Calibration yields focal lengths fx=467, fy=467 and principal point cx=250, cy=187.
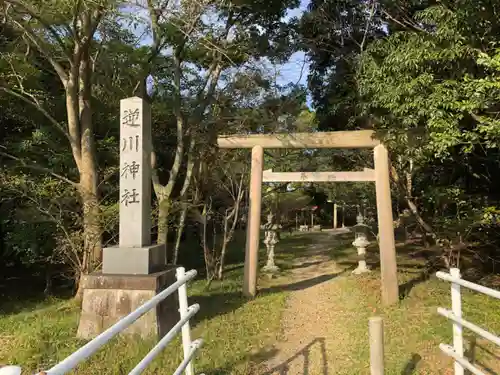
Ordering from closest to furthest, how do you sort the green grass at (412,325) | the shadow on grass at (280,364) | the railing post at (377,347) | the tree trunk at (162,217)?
1. the railing post at (377,347)
2. the shadow on grass at (280,364)
3. the green grass at (412,325)
4. the tree trunk at (162,217)

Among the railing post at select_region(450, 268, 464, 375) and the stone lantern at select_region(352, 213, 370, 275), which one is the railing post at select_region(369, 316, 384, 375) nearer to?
the railing post at select_region(450, 268, 464, 375)

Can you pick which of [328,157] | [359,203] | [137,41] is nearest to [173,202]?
[137,41]

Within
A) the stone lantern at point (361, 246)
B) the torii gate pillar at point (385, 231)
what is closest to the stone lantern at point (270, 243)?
the stone lantern at point (361, 246)

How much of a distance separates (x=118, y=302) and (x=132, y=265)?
0.49 meters

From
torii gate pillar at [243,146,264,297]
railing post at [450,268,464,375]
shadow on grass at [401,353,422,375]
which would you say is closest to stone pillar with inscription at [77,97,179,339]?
torii gate pillar at [243,146,264,297]

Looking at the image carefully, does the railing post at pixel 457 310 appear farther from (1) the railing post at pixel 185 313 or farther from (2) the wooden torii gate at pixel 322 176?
(2) the wooden torii gate at pixel 322 176

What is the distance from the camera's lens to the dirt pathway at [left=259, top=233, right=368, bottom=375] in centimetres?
531

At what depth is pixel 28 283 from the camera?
43.8 ft

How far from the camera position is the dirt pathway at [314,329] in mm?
5309

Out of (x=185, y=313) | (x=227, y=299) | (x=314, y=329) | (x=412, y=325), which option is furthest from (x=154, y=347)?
(x=227, y=299)

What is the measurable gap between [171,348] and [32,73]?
718 cm

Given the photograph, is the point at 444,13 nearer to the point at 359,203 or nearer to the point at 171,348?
the point at 171,348

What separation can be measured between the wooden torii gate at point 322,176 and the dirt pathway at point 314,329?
100 centimetres

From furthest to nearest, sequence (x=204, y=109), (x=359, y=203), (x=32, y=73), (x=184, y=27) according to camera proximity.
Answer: (x=359, y=203) < (x=204, y=109) < (x=32, y=73) < (x=184, y=27)
